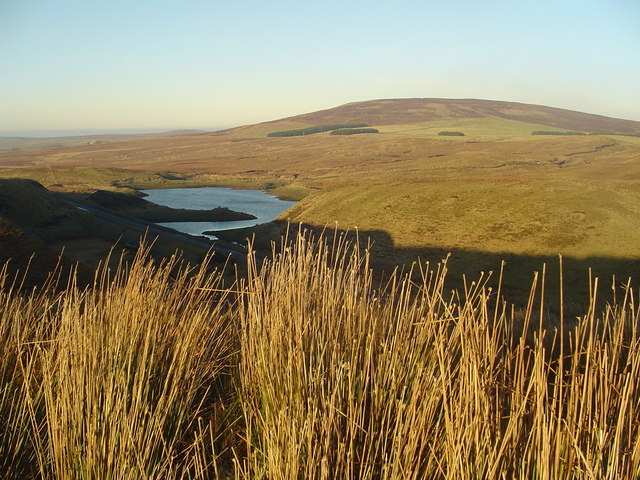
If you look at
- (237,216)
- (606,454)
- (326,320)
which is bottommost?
(237,216)

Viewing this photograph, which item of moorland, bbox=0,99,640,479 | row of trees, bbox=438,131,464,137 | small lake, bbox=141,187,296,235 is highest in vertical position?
row of trees, bbox=438,131,464,137

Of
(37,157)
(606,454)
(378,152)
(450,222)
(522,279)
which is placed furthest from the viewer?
(37,157)

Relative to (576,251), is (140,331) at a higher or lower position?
higher

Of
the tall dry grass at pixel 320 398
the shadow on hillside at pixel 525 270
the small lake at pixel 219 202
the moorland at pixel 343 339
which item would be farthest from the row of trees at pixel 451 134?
the tall dry grass at pixel 320 398

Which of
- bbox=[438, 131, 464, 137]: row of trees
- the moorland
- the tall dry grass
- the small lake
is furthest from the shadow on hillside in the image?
bbox=[438, 131, 464, 137]: row of trees

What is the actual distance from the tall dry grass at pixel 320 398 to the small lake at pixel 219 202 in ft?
120

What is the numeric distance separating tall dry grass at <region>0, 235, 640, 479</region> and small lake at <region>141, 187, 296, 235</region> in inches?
1444

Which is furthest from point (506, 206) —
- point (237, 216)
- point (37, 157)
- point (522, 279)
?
point (37, 157)

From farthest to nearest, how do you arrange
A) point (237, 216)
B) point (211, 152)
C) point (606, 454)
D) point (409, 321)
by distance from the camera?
point (211, 152), point (237, 216), point (409, 321), point (606, 454)

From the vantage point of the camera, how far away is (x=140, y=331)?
3.78 metres

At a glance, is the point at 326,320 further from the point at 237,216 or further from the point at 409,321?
the point at 237,216

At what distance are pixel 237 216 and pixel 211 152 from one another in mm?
113928

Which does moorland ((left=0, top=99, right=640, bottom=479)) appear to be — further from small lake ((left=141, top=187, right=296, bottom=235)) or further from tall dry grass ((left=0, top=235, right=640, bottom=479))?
small lake ((left=141, top=187, right=296, bottom=235))

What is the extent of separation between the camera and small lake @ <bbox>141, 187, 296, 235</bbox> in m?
45.1
